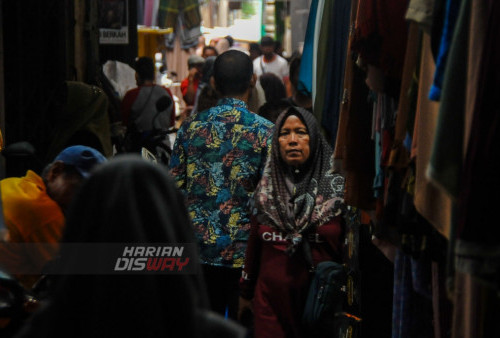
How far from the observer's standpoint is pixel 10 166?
754cm

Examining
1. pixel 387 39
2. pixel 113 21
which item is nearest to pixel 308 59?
pixel 387 39

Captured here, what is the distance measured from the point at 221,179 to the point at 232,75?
2.53ft

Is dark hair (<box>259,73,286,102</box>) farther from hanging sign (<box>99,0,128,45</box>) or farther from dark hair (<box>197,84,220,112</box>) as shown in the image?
hanging sign (<box>99,0,128,45</box>)

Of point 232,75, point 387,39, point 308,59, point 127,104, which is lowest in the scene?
point 127,104

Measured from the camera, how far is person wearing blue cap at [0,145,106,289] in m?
5.17

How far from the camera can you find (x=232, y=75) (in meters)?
6.89

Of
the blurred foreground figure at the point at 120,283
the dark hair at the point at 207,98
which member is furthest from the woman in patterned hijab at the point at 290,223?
the blurred foreground figure at the point at 120,283

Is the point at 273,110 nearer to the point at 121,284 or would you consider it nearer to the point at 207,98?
the point at 207,98

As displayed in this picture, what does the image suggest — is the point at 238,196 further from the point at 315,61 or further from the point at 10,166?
the point at 10,166

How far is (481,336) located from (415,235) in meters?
0.71

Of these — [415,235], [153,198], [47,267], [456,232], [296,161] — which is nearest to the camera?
[153,198]

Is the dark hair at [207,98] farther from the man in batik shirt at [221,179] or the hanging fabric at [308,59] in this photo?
the man in batik shirt at [221,179]

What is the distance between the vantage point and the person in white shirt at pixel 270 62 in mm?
17344

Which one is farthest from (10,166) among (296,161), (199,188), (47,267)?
(47,267)
